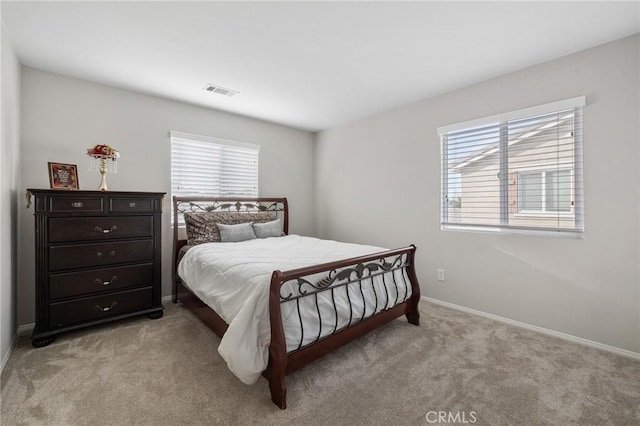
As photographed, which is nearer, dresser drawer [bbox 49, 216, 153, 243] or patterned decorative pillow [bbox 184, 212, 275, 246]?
dresser drawer [bbox 49, 216, 153, 243]

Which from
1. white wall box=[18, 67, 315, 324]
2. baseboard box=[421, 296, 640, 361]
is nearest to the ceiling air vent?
white wall box=[18, 67, 315, 324]

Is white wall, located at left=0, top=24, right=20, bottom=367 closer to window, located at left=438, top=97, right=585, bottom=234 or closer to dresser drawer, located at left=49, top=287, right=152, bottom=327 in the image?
dresser drawer, located at left=49, top=287, right=152, bottom=327

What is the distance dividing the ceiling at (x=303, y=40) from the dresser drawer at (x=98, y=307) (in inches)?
83.8

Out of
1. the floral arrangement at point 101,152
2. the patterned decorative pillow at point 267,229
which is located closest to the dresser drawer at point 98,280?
the floral arrangement at point 101,152

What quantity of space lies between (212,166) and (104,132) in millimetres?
1197

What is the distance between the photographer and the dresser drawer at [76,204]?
2360 millimetres

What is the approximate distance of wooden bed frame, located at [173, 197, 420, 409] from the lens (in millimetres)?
1624

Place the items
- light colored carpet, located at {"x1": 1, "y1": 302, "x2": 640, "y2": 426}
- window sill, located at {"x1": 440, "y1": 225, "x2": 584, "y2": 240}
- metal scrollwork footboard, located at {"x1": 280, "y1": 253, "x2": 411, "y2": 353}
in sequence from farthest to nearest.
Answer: window sill, located at {"x1": 440, "y1": 225, "x2": 584, "y2": 240}, metal scrollwork footboard, located at {"x1": 280, "y1": 253, "x2": 411, "y2": 353}, light colored carpet, located at {"x1": 1, "y1": 302, "x2": 640, "y2": 426}

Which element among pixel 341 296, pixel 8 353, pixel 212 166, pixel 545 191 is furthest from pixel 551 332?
pixel 8 353

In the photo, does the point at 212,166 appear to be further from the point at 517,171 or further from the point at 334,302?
the point at 517,171

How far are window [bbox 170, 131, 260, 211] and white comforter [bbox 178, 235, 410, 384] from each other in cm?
103

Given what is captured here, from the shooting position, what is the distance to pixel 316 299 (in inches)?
75.2

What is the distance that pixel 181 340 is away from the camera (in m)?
2.42

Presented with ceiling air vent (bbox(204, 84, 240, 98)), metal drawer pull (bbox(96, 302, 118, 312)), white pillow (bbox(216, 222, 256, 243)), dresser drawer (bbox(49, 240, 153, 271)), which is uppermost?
ceiling air vent (bbox(204, 84, 240, 98))
